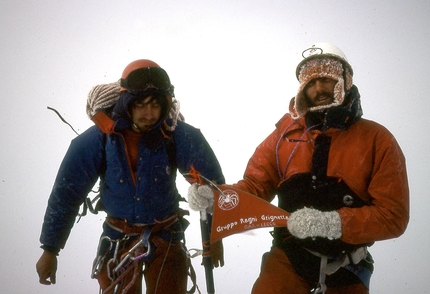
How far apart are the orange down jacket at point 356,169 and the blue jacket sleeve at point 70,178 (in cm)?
109

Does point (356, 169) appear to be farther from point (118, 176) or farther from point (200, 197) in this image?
point (118, 176)

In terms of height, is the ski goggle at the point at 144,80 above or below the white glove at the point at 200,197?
above

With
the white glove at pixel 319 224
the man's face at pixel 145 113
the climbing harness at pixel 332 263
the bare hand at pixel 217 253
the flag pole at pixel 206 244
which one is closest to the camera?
the white glove at pixel 319 224

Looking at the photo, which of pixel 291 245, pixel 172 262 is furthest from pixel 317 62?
pixel 172 262

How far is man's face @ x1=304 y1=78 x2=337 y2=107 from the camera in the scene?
2262 mm

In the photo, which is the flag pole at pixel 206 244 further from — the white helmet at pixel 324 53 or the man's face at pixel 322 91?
the white helmet at pixel 324 53

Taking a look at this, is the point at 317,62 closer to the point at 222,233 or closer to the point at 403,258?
the point at 222,233

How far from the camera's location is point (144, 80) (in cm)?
231

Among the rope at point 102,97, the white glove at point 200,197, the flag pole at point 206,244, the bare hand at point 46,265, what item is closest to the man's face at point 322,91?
the white glove at point 200,197

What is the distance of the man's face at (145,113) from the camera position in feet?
7.69

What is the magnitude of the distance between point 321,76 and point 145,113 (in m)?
1.25

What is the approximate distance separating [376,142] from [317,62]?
26.8 inches

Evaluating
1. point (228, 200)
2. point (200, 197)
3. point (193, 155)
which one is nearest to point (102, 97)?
point (193, 155)

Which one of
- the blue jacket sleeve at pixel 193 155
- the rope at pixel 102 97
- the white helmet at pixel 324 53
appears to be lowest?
the blue jacket sleeve at pixel 193 155
